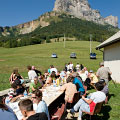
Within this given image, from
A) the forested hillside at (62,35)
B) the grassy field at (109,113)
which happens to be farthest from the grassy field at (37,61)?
the forested hillside at (62,35)

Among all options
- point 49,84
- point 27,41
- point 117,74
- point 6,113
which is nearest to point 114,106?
point 49,84

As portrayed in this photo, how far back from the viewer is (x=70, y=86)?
20.5 feet

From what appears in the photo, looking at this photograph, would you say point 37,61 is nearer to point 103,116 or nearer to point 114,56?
point 114,56

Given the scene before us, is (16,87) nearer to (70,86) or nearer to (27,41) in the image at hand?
(70,86)

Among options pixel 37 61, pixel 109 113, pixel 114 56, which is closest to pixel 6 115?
pixel 109 113

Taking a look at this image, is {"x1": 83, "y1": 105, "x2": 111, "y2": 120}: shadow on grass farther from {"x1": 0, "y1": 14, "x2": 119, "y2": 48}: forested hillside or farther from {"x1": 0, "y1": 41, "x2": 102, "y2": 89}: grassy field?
{"x1": 0, "y1": 14, "x2": 119, "y2": 48}: forested hillside

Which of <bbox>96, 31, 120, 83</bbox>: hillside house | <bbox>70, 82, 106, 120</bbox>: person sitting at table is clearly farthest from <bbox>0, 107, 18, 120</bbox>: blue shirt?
<bbox>96, 31, 120, 83</bbox>: hillside house

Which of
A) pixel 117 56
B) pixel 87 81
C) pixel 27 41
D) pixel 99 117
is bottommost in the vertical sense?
pixel 99 117

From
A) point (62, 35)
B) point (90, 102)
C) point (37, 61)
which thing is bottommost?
point (90, 102)

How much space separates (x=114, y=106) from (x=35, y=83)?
139 inches

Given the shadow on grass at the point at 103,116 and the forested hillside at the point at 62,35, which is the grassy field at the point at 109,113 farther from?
the forested hillside at the point at 62,35

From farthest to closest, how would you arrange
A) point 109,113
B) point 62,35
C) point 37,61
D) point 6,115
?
1. point 62,35
2. point 37,61
3. point 109,113
4. point 6,115

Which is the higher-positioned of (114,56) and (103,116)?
(114,56)

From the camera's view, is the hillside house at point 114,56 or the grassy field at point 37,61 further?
the grassy field at point 37,61
